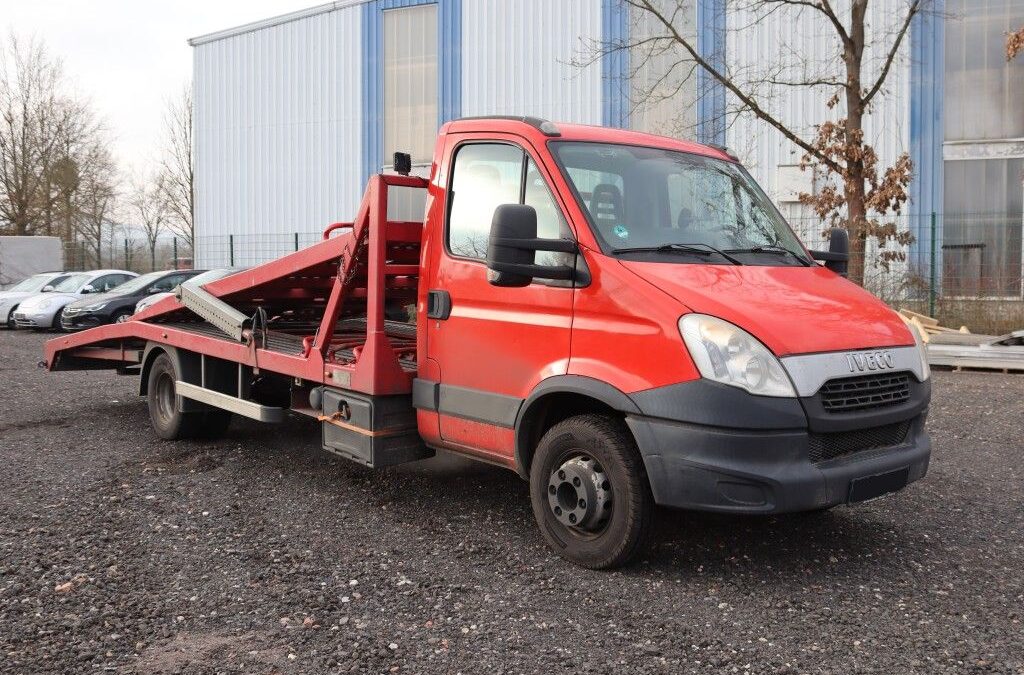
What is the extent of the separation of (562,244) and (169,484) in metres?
3.36

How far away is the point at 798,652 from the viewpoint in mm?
3701

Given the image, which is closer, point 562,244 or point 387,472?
point 562,244

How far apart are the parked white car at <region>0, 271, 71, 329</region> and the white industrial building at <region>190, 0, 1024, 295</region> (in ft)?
20.5

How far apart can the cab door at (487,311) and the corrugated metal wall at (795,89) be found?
17.2 m

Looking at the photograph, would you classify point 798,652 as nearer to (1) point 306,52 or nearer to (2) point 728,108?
(2) point 728,108

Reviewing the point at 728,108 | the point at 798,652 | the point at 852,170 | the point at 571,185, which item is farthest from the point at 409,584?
the point at 728,108

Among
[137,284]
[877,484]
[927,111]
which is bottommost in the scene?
[877,484]

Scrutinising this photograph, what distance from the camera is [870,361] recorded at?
4398 mm

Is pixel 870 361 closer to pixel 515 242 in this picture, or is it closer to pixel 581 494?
pixel 581 494

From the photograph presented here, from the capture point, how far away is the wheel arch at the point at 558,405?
4.39 metres

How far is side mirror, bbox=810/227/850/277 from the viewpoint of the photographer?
5.85m

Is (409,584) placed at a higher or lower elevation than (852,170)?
lower

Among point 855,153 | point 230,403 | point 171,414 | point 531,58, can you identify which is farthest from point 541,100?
point 230,403

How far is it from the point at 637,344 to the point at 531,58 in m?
21.9
